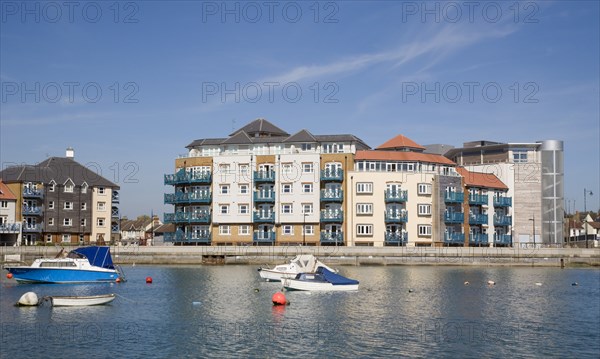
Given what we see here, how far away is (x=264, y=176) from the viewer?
119m

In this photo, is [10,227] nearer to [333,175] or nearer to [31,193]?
[31,193]

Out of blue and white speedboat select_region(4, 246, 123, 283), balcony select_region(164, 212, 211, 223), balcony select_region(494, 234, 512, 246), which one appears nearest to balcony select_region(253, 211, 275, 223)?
balcony select_region(164, 212, 211, 223)

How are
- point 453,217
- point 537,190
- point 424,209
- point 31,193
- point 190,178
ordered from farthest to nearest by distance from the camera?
1. point 537,190
2. point 31,193
3. point 190,178
4. point 453,217
5. point 424,209

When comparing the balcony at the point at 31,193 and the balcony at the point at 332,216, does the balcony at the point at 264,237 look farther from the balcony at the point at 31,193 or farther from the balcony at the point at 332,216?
the balcony at the point at 31,193

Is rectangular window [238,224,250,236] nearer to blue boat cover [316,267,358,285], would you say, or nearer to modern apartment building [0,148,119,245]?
modern apartment building [0,148,119,245]

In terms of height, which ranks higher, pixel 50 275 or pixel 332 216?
pixel 332 216

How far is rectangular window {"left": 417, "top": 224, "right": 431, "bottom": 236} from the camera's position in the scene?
118375 mm

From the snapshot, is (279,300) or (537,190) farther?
(537,190)

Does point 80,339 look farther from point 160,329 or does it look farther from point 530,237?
point 530,237

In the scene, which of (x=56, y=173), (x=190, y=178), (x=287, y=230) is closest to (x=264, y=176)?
(x=287, y=230)

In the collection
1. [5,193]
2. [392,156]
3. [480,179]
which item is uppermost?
[392,156]

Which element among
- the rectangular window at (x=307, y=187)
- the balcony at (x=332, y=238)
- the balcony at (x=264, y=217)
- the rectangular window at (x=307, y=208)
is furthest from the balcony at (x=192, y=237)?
the balcony at (x=332, y=238)

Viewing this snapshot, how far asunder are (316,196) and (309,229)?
5.51m

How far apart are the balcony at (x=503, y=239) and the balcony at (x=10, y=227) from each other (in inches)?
3282
